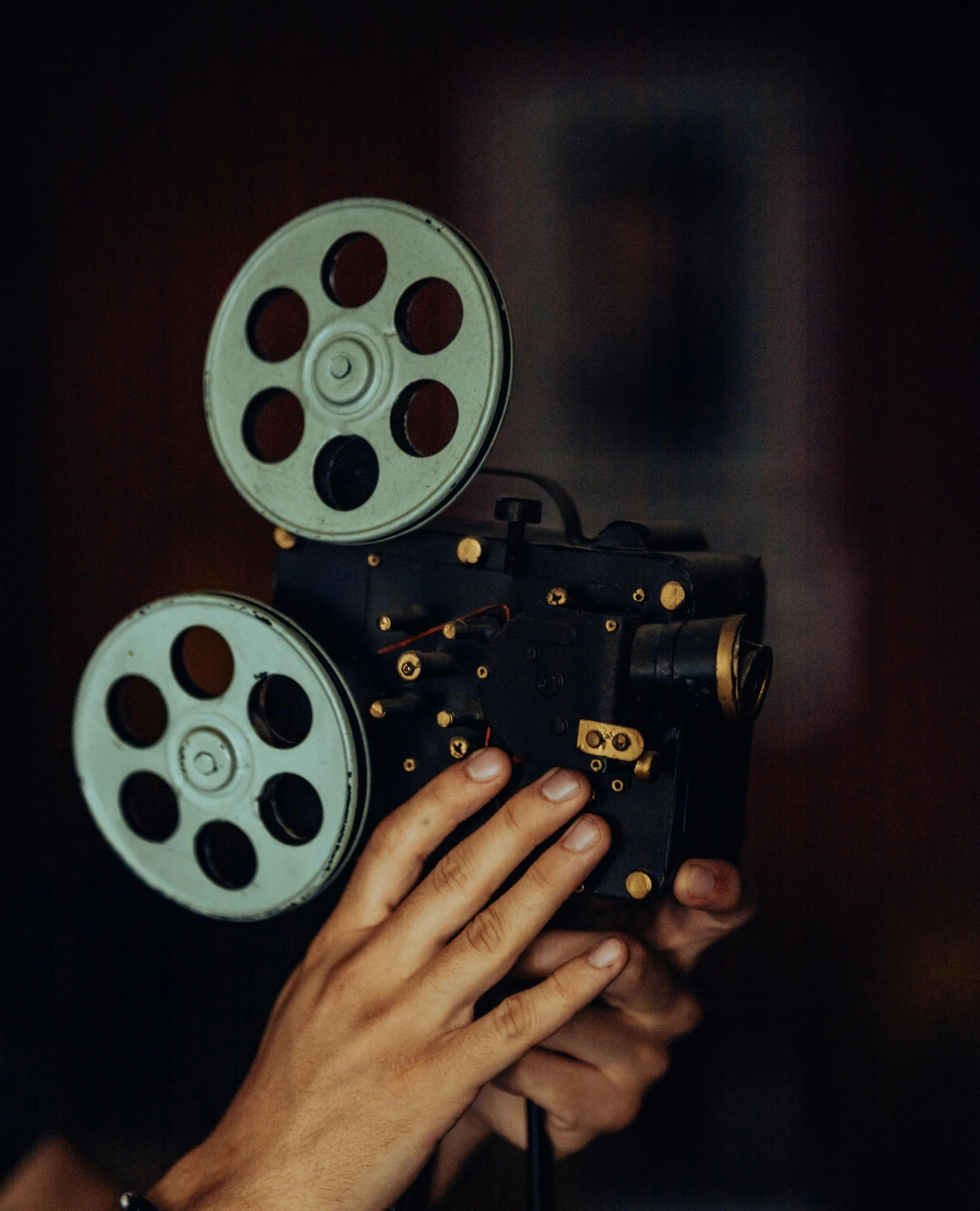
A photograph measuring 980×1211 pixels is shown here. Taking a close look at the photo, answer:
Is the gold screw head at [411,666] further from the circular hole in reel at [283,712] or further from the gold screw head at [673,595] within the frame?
the gold screw head at [673,595]

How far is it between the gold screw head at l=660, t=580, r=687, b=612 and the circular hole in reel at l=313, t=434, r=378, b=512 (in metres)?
0.32

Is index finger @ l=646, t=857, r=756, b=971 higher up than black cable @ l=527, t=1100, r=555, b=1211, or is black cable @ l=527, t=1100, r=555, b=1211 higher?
index finger @ l=646, t=857, r=756, b=971

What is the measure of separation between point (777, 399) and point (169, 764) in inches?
34.6

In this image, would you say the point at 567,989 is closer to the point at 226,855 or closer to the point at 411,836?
the point at 411,836

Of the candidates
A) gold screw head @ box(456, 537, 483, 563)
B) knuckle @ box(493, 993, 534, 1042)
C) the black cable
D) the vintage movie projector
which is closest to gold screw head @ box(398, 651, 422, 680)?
the vintage movie projector

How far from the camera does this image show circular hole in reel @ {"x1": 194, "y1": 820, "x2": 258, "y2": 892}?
1118 mm

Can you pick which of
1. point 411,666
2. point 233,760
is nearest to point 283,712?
point 233,760

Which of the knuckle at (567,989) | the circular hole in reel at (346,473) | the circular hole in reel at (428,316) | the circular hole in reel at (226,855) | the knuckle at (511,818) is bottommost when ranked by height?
the knuckle at (567,989)

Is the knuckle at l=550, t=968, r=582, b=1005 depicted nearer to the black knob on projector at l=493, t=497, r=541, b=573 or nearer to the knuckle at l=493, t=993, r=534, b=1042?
the knuckle at l=493, t=993, r=534, b=1042

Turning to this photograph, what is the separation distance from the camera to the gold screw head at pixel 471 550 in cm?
100

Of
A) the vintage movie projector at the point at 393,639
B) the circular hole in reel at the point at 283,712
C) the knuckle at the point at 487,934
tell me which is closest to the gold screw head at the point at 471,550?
the vintage movie projector at the point at 393,639

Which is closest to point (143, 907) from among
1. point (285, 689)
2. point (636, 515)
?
point (285, 689)

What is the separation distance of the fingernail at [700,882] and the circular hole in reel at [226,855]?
455 millimetres

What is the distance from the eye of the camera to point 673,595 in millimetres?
926
